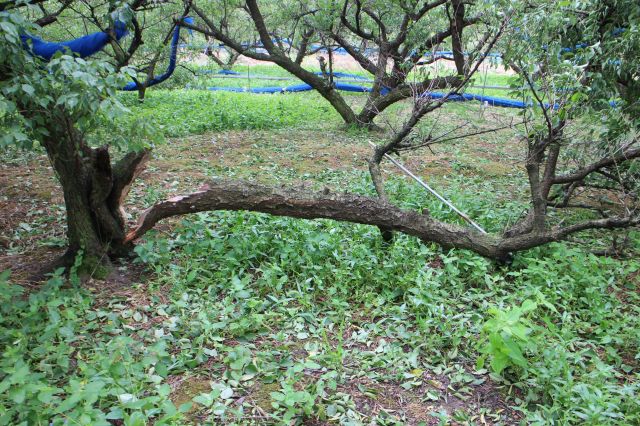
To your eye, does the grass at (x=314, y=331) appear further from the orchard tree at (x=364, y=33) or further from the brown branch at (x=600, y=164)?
the orchard tree at (x=364, y=33)

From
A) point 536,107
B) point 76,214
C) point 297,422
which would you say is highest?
point 536,107

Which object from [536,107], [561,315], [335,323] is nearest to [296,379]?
[335,323]

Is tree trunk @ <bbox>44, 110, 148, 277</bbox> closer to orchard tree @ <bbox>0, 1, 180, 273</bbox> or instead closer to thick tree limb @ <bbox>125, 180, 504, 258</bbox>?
orchard tree @ <bbox>0, 1, 180, 273</bbox>

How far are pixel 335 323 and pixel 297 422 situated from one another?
0.89m

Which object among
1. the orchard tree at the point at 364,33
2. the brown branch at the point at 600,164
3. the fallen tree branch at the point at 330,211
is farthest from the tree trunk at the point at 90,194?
the orchard tree at the point at 364,33

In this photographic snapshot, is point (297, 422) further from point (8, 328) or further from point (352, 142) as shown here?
point (352, 142)

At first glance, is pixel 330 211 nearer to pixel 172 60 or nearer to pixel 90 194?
pixel 90 194

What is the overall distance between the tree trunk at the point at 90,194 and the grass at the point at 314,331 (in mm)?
210

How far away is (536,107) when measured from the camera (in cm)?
332

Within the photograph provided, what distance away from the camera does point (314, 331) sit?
2914 millimetres

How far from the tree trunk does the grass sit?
0.21 metres

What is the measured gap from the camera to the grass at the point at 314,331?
7.40 feet

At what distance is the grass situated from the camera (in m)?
2.26

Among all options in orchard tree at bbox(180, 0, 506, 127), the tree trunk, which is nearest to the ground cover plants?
the tree trunk
